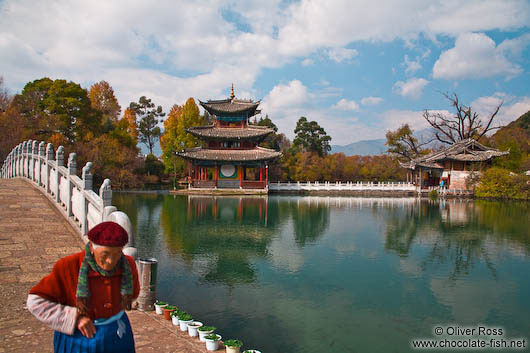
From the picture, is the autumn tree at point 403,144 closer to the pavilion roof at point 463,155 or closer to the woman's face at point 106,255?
the pavilion roof at point 463,155

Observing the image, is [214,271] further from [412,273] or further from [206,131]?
[206,131]

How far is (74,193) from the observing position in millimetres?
7328

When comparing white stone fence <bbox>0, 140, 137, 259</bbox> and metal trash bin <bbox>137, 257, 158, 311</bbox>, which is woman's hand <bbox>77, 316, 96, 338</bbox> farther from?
metal trash bin <bbox>137, 257, 158, 311</bbox>

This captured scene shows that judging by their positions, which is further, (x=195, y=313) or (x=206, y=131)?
(x=206, y=131)

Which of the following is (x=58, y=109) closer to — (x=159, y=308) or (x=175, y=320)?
(x=159, y=308)

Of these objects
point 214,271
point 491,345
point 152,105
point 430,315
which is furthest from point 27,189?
point 152,105

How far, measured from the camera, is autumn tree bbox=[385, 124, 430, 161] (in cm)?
4406

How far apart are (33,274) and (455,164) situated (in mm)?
37187

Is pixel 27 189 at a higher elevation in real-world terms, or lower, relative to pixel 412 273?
higher

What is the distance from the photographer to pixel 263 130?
34.9 m

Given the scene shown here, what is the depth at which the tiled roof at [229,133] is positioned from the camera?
112 feet

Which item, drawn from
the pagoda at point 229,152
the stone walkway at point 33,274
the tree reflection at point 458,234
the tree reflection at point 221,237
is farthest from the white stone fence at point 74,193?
the pagoda at point 229,152

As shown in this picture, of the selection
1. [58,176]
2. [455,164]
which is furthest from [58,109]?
[455,164]

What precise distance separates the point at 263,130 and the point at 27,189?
2574 cm
